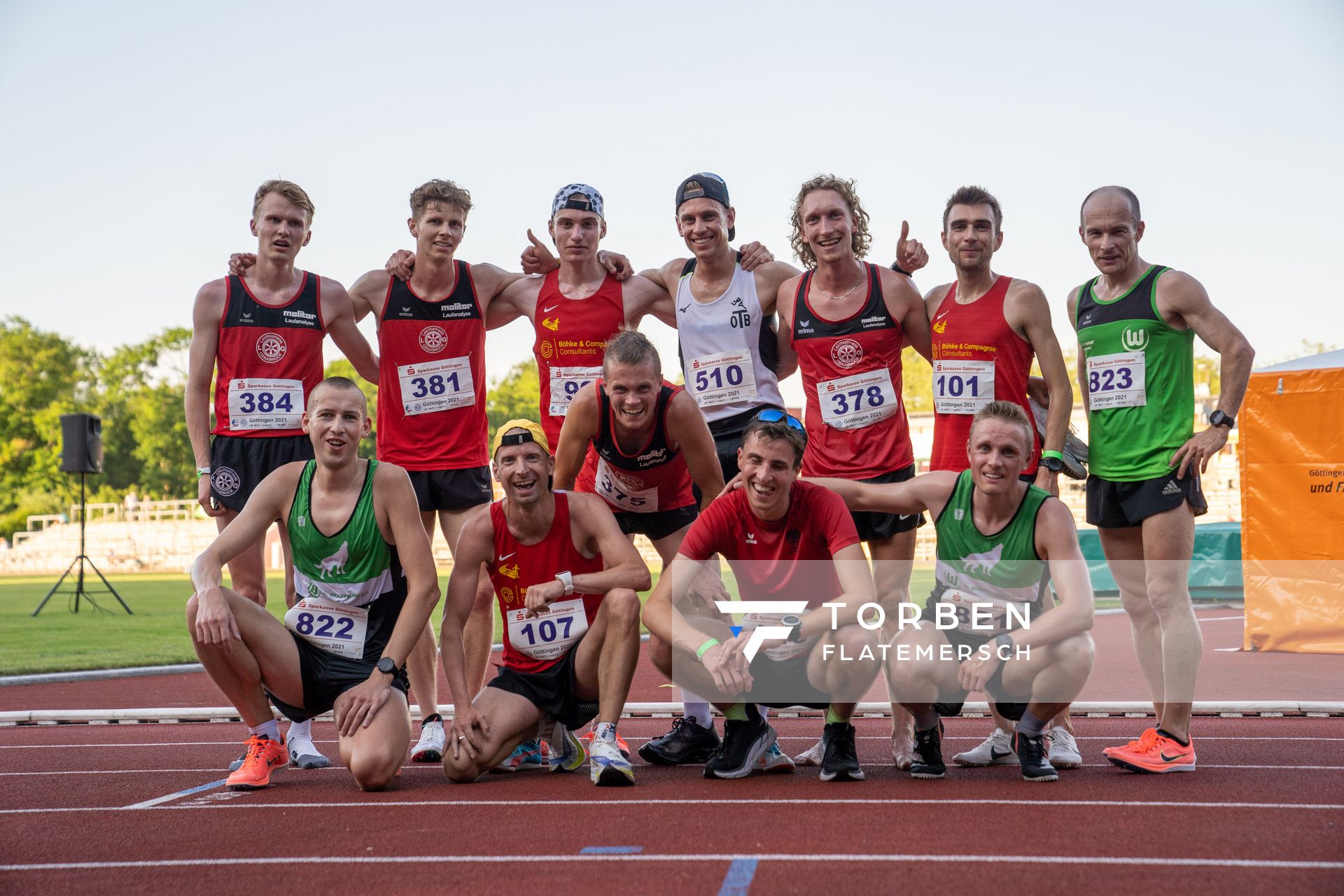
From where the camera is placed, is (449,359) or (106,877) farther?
(449,359)

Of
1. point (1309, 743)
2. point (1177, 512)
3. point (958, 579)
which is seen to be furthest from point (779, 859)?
point (1309, 743)

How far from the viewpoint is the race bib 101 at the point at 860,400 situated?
5008 millimetres

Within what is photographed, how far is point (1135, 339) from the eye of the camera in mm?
4590

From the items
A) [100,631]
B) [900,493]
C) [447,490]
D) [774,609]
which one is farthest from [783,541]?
[100,631]

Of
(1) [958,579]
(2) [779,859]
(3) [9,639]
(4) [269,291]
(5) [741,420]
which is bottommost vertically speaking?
(3) [9,639]

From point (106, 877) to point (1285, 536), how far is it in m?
9.22

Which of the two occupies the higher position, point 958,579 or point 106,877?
point 958,579

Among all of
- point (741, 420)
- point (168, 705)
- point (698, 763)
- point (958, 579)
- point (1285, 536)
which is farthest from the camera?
point (1285, 536)

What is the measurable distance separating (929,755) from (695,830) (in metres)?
1.16

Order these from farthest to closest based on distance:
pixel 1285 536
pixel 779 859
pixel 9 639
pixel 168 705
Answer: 1. pixel 9 639
2. pixel 1285 536
3. pixel 168 705
4. pixel 779 859

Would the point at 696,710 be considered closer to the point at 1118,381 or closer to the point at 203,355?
the point at 1118,381

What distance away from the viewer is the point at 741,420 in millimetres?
5395

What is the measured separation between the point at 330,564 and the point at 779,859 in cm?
225

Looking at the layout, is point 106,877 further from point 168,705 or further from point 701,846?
point 168,705
